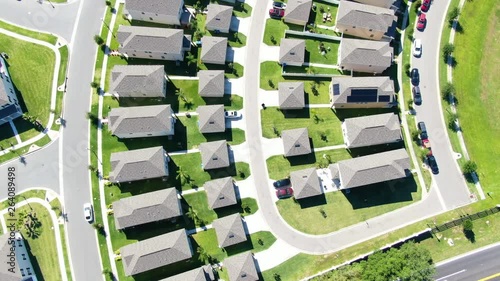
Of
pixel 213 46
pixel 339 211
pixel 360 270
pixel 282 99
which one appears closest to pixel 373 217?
pixel 339 211

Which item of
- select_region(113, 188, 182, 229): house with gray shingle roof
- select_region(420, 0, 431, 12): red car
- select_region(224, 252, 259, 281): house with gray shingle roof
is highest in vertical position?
select_region(420, 0, 431, 12): red car

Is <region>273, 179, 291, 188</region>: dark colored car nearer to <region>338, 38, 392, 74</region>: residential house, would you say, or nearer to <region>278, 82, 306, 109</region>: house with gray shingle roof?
<region>278, 82, 306, 109</region>: house with gray shingle roof

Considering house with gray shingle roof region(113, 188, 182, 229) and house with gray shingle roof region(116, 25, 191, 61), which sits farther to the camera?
house with gray shingle roof region(116, 25, 191, 61)

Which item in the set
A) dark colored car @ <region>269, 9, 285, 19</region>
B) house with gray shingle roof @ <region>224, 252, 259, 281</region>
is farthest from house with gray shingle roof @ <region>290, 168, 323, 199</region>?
dark colored car @ <region>269, 9, 285, 19</region>

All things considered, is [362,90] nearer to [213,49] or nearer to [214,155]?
[213,49]

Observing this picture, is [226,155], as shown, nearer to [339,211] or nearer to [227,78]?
[227,78]
